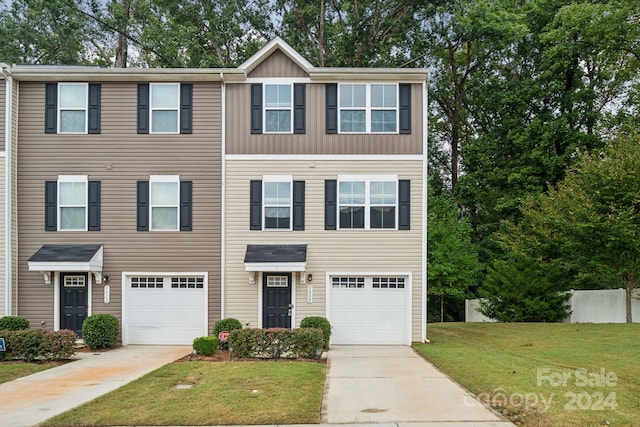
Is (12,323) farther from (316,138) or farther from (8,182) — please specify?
(316,138)

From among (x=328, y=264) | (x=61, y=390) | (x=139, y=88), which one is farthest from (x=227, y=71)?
(x=61, y=390)

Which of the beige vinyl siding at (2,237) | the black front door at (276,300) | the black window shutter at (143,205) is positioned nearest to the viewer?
the beige vinyl siding at (2,237)

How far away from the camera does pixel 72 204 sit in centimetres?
1825

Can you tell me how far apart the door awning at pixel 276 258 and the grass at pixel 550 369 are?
4.00 meters

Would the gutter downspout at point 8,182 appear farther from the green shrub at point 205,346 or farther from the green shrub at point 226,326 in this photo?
the green shrub at point 205,346

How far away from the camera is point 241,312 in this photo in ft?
59.0

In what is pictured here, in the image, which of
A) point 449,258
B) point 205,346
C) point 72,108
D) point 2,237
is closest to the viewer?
point 205,346

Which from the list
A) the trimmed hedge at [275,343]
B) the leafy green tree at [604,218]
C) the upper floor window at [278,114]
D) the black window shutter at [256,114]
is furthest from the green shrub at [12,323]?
the leafy green tree at [604,218]

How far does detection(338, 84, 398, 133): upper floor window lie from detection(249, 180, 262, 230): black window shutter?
2.94 metres

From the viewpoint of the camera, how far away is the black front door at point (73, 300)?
18.1 meters

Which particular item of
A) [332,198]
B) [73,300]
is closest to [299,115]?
[332,198]

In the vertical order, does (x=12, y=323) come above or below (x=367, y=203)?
below

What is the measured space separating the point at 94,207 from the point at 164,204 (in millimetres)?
2014

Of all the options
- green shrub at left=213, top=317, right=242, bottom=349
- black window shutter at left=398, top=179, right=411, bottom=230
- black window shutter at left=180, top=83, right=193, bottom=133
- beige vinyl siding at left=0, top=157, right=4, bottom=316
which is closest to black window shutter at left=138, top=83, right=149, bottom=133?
black window shutter at left=180, top=83, right=193, bottom=133
